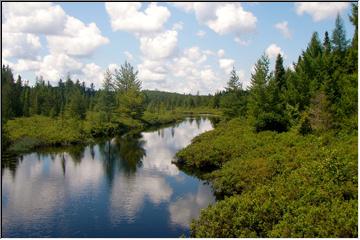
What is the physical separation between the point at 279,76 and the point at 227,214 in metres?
43.4

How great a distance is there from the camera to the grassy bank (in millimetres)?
18500

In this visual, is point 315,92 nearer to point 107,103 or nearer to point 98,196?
point 98,196

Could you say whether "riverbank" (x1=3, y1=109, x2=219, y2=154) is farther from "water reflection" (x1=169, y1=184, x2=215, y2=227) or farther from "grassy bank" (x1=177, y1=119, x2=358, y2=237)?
"water reflection" (x1=169, y1=184, x2=215, y2=227)

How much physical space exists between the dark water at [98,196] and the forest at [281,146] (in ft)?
8.84

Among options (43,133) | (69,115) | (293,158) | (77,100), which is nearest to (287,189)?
(293,158)

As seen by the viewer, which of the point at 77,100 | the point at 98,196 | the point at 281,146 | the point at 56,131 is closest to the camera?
the point at 98,196

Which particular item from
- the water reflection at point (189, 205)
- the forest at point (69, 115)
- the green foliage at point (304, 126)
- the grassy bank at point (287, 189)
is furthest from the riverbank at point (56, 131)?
the green foliage at point (304, 126)

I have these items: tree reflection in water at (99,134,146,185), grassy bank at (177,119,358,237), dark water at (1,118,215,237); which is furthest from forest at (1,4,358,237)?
tree reflection in water at (99,134,146,185)

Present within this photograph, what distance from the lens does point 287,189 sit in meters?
23.9

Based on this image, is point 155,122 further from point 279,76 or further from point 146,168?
point 146,168

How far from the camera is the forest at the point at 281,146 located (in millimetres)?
20438

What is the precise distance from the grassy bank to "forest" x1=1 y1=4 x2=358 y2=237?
0.17ft

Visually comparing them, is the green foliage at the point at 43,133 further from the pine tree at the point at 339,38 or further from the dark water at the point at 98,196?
the pine tree at the point at 339,38

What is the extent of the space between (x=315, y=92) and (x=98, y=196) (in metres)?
25.9
